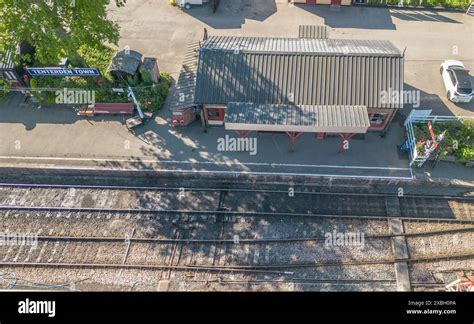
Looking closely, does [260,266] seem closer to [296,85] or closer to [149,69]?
[296,85]

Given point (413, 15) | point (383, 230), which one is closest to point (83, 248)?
point (383, 230)

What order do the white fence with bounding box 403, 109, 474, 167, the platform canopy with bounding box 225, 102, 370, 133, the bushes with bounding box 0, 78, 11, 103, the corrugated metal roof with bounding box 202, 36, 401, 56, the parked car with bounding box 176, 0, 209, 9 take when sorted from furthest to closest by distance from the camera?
the parked car with bounding box 176, 0, 209, 9 < the bushes with bounding box 0, 78, 11, 103 < the corrugated metal roof with bounding box 202, 36, 401, 56 < the white fence with bounding box 403, 109, 474, 167 < the platform canopy with bounding box 225, 102, 370, 133

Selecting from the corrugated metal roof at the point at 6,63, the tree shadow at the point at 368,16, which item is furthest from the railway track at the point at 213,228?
the tree shadow at the point at 368,16

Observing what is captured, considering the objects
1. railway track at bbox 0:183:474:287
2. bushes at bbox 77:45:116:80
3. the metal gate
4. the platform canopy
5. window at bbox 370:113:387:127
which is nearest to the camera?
railway track at bbox 0:183:474:287

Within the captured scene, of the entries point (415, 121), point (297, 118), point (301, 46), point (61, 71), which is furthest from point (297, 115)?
point (61, 71)

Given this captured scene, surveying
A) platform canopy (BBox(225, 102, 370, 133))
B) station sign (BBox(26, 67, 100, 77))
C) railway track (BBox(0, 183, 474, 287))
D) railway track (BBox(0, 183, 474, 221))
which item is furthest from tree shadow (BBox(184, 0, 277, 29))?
railway track (BBox(0, 183, 474, 287))

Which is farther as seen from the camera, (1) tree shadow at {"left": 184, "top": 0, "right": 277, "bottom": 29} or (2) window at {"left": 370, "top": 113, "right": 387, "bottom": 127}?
(1) tree shadow at {"left": 184, "top": 0, "right": 277, "bottom": 29}

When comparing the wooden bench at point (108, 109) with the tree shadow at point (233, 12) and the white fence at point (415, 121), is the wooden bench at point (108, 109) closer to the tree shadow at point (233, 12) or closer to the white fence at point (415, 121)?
the tree shadow at point (233, 12)

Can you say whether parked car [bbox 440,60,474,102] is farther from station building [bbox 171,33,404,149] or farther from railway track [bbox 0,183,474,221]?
railway track [bbox 0,183,474,221]
